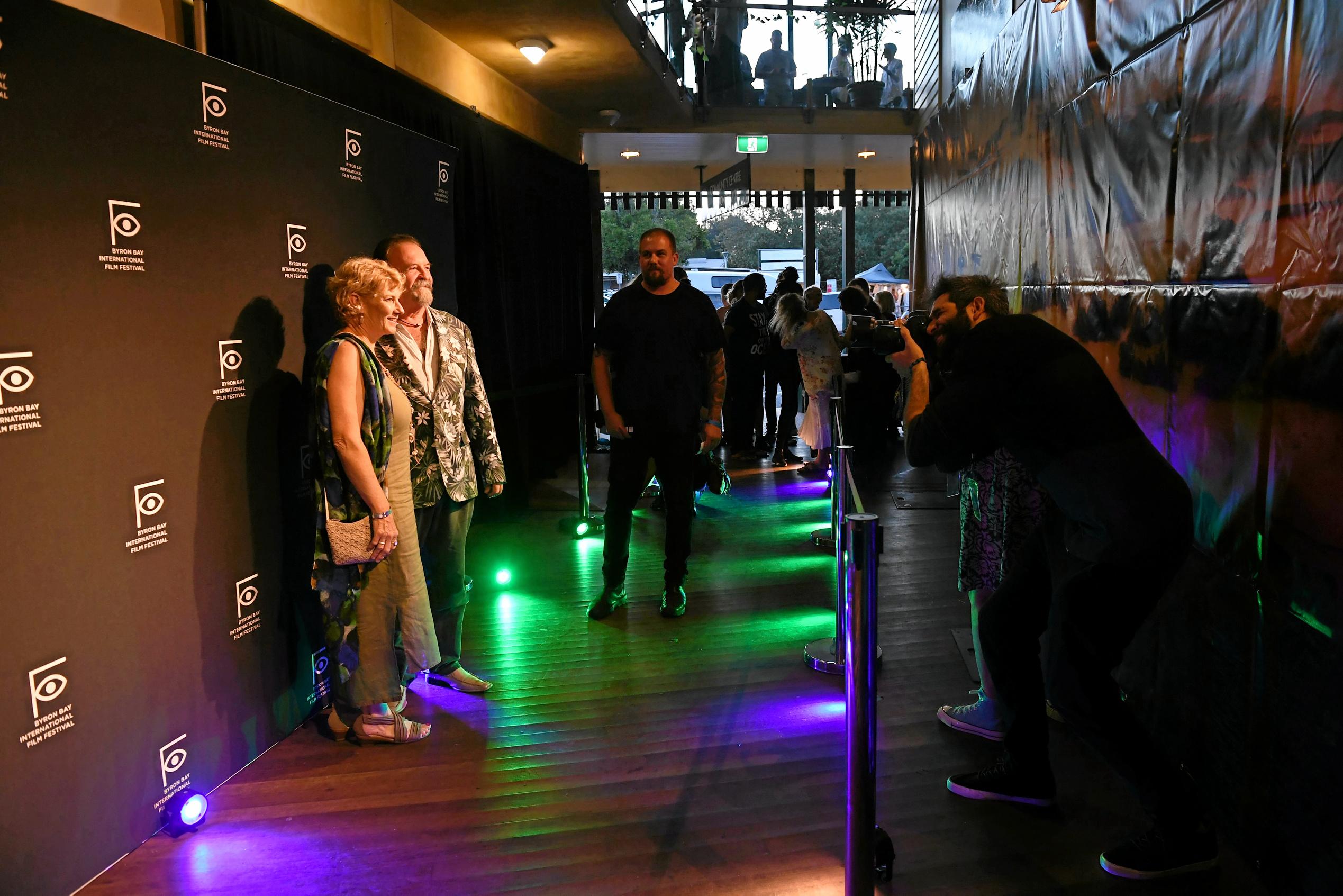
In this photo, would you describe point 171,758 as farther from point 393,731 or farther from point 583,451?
point 583,451

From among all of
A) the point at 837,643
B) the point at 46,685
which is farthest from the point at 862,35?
the point at 46,685

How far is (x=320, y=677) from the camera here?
3.40 m

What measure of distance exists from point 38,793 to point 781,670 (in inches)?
97.2

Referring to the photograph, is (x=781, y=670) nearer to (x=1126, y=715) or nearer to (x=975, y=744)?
(x=975, y=744)

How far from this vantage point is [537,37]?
5750mm

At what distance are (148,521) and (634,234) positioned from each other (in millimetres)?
22696

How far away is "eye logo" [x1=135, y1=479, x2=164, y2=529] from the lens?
2436mm

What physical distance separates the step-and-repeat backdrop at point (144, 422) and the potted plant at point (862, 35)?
8.25 metres

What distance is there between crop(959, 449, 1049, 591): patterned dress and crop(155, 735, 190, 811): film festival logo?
7.98 ft

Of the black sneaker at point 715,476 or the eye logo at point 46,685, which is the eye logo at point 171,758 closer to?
the eye logo at point 46,685

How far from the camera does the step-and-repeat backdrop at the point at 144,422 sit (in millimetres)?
2080

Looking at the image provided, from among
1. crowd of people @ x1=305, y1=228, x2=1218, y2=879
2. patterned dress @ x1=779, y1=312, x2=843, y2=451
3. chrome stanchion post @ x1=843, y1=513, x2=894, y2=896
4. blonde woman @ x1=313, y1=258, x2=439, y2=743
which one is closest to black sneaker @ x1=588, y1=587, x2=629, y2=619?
crowd of people @ x1=305, y1=228, x2=1218, y2=879

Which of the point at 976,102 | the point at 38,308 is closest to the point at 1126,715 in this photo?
the point at 38,308

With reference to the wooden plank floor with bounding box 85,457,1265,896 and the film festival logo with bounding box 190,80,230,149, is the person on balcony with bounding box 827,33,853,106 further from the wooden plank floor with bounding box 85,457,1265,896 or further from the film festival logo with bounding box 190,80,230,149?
the film festival logo with bounding box 190,80,230,149
